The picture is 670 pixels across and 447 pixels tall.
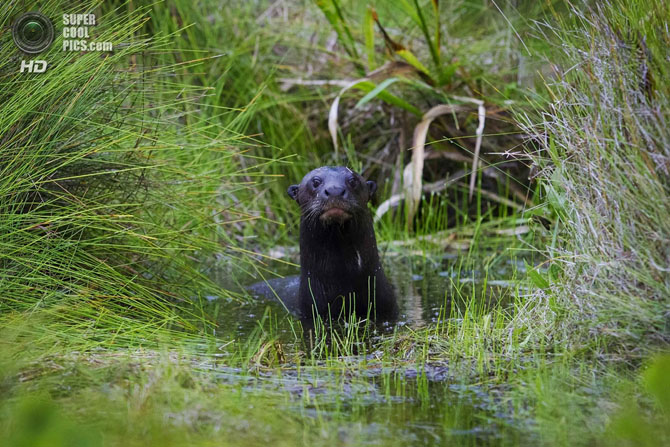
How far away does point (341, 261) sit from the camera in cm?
482

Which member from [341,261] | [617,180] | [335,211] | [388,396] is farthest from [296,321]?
[617,180]

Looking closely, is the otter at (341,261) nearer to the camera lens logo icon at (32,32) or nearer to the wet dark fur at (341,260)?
the wet dark fur at (341,260)

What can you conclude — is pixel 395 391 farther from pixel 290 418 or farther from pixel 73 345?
pixel 73 345

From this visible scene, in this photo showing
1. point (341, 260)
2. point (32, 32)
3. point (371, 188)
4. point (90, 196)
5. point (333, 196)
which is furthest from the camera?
point (371, 188)

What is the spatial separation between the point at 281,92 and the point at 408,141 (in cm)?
126

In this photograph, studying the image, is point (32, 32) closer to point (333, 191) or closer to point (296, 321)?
point (333, 191)

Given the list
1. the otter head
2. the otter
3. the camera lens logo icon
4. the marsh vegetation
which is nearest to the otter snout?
the otter head

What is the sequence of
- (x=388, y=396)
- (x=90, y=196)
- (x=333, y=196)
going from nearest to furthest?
(x=388, y=396) < (x=90, y=196) < (x=333, y=196)

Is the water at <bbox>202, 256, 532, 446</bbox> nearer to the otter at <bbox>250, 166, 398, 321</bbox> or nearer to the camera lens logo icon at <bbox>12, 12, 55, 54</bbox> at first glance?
the otter at <bbox>250, 166, 398, 321</bbox>

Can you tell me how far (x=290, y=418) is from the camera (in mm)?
2814

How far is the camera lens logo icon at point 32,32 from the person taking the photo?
4098mm

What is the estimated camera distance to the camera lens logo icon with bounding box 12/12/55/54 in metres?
4.10

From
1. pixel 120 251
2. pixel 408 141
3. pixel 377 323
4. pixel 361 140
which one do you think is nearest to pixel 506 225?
pixel 408 141

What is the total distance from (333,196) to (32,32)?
1.68m
